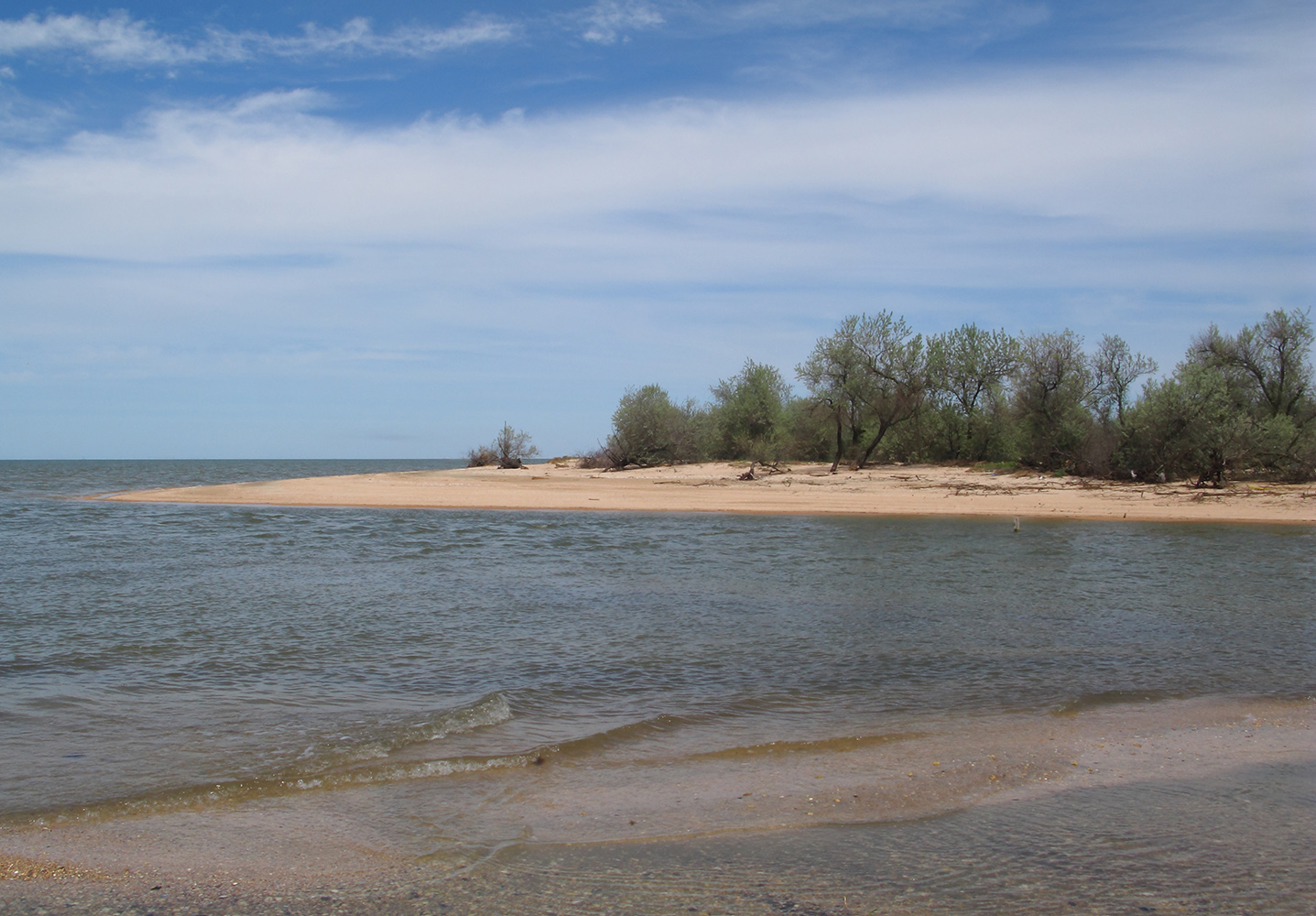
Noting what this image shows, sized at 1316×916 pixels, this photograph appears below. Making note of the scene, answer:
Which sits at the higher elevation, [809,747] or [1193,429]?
[1193,429]

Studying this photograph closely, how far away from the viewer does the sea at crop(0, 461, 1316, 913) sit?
3852 mm

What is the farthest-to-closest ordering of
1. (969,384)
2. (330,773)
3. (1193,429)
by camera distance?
(969,384)
(1193,429)
(330,773)

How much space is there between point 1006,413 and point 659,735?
3340cm

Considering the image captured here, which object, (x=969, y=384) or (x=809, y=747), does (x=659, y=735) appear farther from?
(x=969, y=384)

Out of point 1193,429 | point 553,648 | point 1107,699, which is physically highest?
point 1193,429

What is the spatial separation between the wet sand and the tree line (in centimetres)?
2627

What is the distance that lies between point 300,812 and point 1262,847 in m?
5.04

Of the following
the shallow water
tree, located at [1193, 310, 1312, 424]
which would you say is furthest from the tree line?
the shallow water

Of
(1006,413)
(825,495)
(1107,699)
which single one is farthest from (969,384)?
(1107,699)

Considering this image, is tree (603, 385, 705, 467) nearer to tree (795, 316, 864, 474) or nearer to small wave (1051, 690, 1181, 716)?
tree (795, 316, 864, 474)

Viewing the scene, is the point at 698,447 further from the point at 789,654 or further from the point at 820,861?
the point at 820,861

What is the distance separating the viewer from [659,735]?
610 cm

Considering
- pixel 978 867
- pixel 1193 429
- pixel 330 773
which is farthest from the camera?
pixel 1193 429

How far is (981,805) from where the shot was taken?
4730 millimetres
